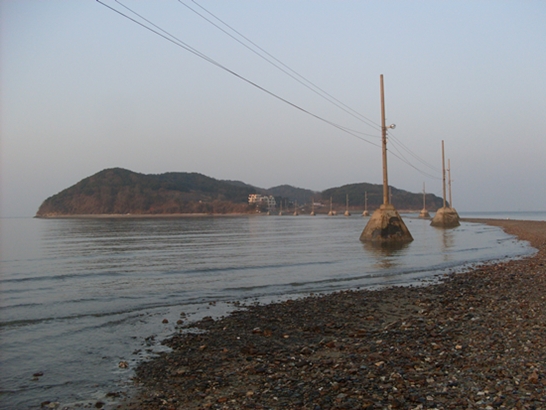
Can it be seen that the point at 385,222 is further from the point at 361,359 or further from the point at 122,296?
the point at 361,359

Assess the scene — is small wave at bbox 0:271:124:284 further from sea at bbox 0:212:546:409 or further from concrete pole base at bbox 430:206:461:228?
concrete pole base at bbox 430:206:461:228

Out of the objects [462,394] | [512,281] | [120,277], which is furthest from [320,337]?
[120,277]

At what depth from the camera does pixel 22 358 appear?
28.1ft

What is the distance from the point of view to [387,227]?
104ft

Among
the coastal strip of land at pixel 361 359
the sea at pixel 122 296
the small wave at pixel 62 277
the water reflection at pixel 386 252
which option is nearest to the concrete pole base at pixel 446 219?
the water reflection at pixel 386 252

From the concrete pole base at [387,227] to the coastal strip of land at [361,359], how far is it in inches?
772

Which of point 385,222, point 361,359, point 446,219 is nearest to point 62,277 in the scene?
point 361,359

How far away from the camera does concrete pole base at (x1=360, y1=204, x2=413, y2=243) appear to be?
3182 cm

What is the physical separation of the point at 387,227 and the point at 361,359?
83.8ft

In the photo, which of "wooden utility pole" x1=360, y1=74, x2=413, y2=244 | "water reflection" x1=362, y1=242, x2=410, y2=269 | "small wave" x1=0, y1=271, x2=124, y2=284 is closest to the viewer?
"small wave" x1=0, y1=271, x2=124, y2=284

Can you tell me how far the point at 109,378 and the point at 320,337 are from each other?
4.01m

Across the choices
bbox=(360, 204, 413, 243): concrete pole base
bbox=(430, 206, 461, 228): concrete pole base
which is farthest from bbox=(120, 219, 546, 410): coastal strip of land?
bbox=(430, 206, 461, 228): concrete pole base

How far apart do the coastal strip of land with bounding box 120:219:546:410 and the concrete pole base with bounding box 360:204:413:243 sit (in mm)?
19614

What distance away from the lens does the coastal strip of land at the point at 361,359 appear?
567cm
